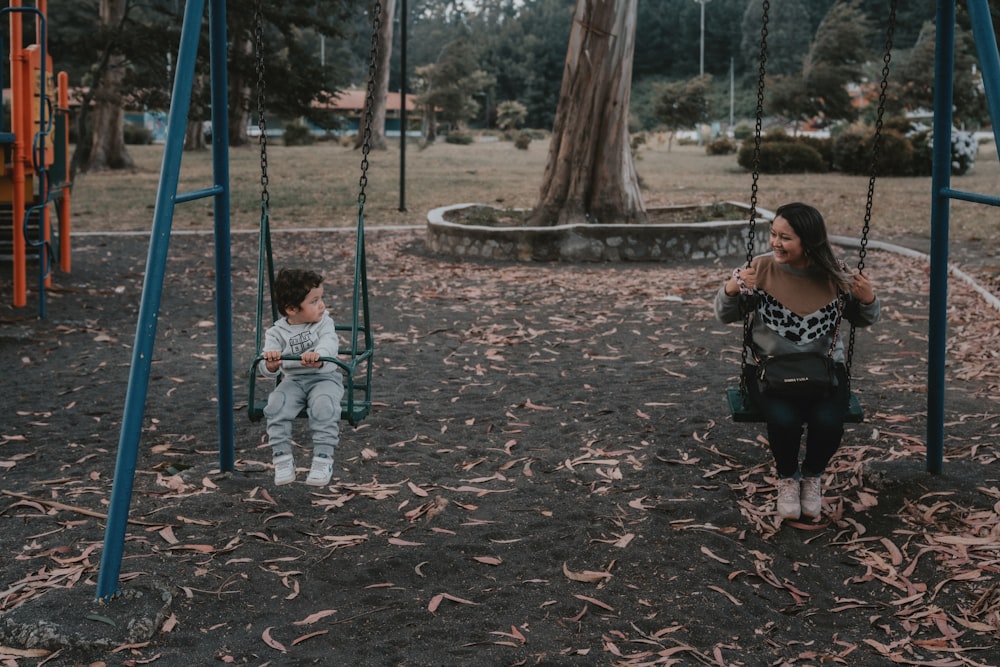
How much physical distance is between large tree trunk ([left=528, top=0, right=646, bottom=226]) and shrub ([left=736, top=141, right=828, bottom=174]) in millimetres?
13888

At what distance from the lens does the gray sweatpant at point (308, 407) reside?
4543 millimetres

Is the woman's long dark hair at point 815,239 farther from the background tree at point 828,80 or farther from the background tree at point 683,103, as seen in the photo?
the background tree at point 683,103

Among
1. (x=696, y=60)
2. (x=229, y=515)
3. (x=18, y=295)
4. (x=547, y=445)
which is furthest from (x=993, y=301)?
(x=696, y=60)

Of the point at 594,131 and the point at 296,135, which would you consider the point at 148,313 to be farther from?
the point at 296,135

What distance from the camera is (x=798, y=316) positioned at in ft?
14.5

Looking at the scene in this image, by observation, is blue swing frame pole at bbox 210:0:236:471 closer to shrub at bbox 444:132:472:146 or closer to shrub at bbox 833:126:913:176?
shrub at bbox 833:126:913:176

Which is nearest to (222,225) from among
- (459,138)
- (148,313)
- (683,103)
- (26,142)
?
(148,313)

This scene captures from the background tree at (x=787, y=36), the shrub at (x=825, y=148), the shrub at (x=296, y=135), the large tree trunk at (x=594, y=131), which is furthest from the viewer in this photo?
the background tree at (x=787, y=36)

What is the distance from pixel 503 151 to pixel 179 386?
38953 millimetres

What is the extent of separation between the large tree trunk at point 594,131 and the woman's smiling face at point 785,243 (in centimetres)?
945

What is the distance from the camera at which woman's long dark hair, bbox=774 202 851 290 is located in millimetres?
4312

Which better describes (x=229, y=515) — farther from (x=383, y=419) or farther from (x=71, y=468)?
(x=383, y=419)

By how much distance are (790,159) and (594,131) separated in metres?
14.6

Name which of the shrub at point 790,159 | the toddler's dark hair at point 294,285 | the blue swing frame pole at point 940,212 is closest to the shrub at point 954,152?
the shrub at point 790,159
